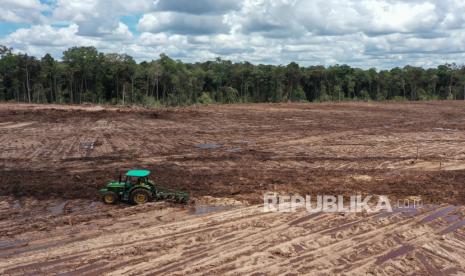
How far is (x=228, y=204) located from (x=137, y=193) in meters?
2.60

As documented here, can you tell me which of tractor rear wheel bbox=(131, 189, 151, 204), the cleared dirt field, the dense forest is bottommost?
the cleared dirt field

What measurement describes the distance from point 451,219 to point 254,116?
91.7 feet

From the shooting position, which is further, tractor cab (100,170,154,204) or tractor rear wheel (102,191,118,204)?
tractor rear wheel (102,191,118,204)

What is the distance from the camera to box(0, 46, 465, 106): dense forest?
186 feet

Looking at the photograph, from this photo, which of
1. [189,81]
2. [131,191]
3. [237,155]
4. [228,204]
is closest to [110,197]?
[131,191]

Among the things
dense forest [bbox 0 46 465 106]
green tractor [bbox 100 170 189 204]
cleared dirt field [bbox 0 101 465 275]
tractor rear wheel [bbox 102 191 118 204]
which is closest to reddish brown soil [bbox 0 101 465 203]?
cleared dirt field [bbox 0 101 465 275]

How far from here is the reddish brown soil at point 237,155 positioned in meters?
14.3

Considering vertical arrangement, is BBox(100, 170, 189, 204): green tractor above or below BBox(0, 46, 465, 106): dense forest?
below

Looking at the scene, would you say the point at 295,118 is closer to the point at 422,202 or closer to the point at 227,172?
the point at 227,172

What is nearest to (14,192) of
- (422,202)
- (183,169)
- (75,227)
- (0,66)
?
(75,227)

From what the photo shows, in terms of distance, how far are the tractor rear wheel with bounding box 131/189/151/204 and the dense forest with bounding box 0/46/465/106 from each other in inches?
1686
